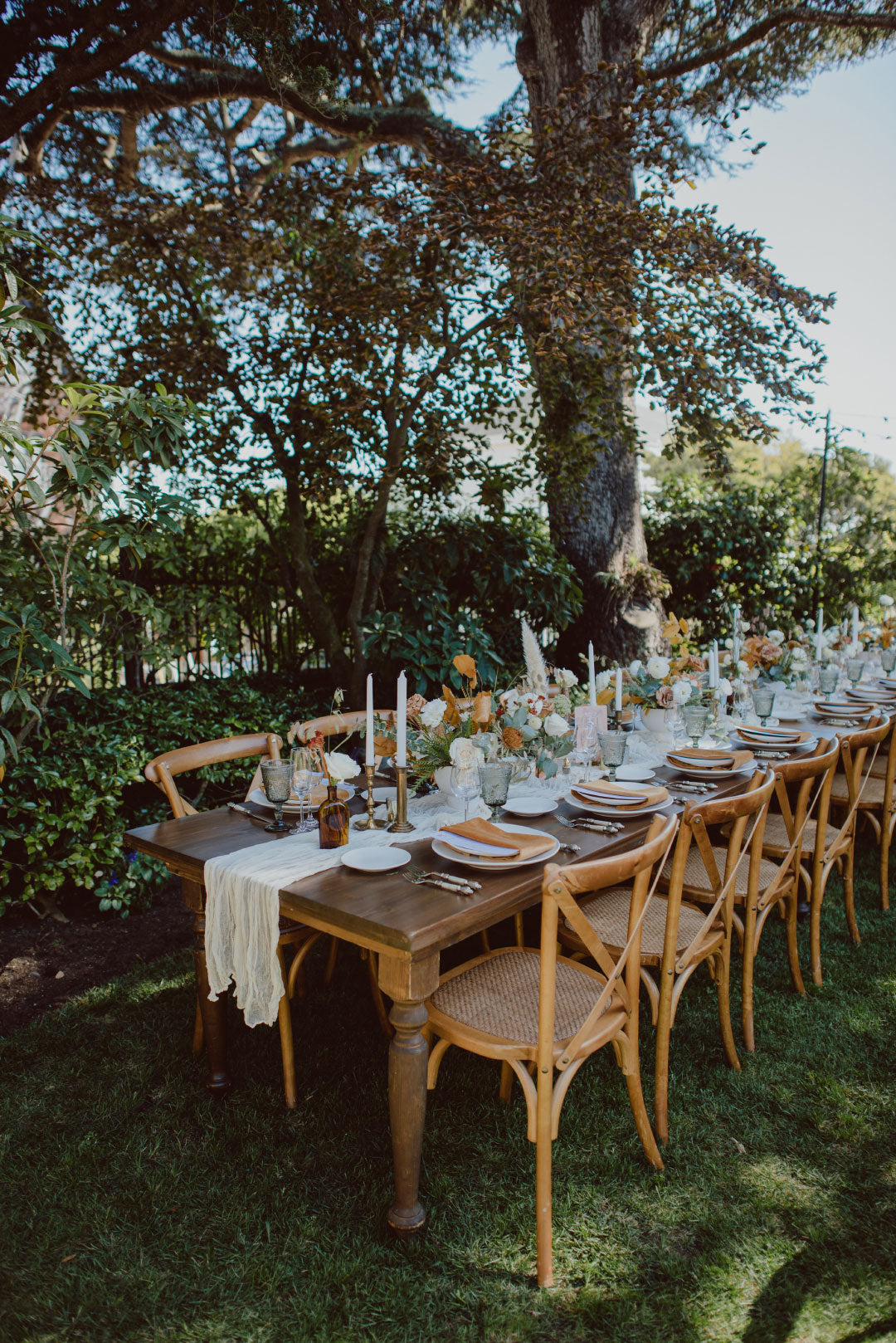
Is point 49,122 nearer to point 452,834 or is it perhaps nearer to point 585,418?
point 585,418

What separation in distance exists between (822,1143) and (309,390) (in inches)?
187

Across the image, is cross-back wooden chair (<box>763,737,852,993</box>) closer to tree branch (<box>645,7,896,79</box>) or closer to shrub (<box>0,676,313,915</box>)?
shrub (<box>0,676,313,915</box>)

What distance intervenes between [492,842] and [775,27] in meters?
8.18

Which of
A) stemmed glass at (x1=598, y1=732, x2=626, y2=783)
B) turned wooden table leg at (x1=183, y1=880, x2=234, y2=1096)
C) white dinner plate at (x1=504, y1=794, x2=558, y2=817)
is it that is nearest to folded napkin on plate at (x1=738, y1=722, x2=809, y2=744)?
stemmed glass at (x1=598, y1=732, x2=626, y2=783)

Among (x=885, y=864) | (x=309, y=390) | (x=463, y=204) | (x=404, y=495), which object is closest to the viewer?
(x=885, y=864)

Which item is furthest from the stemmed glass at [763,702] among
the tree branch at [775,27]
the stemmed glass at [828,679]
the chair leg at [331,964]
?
the tree branch at [775,27]

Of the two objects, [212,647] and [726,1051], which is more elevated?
[212,647]

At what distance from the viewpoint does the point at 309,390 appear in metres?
5.21

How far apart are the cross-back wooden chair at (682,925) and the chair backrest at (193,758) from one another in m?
1.18

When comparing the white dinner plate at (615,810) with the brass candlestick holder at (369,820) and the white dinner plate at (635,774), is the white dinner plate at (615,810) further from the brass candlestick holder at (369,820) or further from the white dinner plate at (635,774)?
the brass candlestick holder at (369,820)

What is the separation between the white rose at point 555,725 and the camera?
104 inches

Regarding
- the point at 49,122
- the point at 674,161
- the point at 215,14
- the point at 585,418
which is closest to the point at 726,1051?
the point at 585,418

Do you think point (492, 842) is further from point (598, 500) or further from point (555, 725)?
point (598, 500)

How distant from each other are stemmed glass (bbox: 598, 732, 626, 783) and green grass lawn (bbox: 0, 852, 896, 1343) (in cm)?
96
